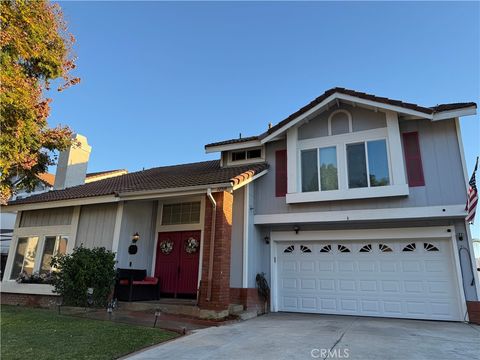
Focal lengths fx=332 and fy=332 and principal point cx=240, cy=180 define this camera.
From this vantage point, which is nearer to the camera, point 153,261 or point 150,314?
point 150,314

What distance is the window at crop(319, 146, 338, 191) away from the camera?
10.8 m

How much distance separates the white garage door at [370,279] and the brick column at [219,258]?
2996mm

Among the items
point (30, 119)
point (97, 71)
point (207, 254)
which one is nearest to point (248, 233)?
point (207, 254)

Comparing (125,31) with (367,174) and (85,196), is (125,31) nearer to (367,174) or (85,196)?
(85,196)

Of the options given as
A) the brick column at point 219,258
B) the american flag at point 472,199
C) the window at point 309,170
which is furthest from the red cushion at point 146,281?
the american flag at point 472,199

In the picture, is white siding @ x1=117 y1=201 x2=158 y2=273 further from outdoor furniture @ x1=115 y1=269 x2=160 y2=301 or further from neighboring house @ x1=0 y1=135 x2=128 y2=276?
neighboring house @ x1=0 y1=135 x2=128 y2=276

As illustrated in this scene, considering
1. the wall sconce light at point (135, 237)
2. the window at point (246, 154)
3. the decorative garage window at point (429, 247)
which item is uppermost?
the window at point (246, 154)

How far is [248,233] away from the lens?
10.9m

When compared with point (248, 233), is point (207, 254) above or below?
below

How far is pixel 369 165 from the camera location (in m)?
10.5

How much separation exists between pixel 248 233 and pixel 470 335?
619 centimetres

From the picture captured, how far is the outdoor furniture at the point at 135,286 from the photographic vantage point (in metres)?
10.5

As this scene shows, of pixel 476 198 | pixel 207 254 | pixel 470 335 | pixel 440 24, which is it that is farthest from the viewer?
pixel 440 24

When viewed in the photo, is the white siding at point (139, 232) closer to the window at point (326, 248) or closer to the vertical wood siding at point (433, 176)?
the vertical wood siding at point (433, 176)
